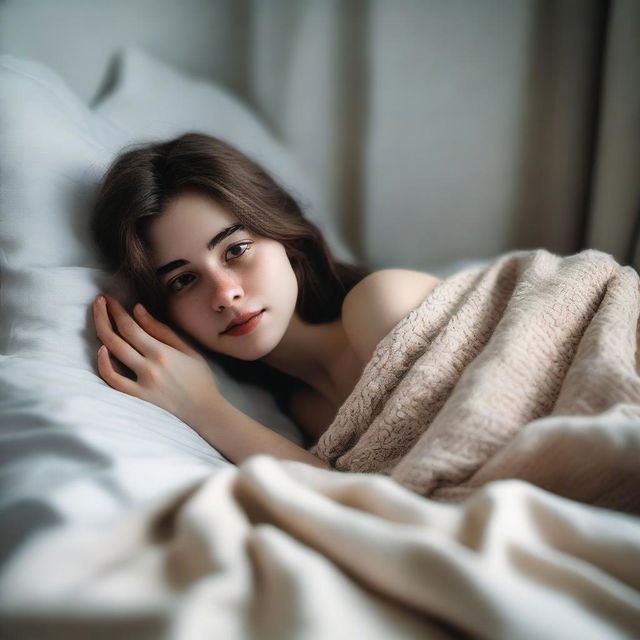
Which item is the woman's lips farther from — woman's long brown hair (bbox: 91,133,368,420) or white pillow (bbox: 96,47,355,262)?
white pillow (bbox: 96,47,355,262)

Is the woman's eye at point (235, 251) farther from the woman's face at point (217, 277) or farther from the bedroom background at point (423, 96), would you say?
the bedroom background at point (423, 96)

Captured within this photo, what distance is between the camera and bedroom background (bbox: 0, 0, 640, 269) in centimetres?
124

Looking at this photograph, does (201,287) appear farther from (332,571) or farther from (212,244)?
(332,571)

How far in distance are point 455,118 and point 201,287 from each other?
2.81 feet

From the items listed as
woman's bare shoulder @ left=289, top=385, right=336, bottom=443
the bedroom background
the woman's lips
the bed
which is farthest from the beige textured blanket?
the bedroom background

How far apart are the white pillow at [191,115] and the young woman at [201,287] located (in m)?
0.22

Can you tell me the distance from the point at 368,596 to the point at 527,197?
4.01 ft

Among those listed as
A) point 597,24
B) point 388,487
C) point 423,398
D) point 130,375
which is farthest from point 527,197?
point 388,487

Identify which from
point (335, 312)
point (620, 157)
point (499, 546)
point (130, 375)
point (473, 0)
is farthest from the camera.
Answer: point (473, 0)

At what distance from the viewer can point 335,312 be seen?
3.40 ft

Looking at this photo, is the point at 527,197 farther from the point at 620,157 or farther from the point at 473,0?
the point at 473,0

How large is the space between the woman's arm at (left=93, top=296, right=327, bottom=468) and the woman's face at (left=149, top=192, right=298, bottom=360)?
0.19 feet

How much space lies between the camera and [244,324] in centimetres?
86

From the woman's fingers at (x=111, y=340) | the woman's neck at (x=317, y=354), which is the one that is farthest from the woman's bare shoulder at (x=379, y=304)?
the woman's fingers at (x=111, y=340)
